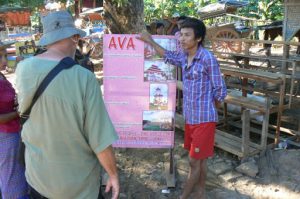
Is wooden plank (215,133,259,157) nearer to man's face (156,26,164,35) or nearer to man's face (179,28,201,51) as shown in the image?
man's face (179,28,201,51)

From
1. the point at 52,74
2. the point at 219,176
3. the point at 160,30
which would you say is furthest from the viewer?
the point at 160,30

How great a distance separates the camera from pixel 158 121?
372 cm

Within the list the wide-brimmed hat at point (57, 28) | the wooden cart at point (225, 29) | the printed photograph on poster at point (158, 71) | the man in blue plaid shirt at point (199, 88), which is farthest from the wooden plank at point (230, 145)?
the wooden cart at point (225, 29)

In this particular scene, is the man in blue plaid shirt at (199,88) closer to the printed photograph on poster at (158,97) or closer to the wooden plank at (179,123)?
the printed photograph on poster at (158,97)

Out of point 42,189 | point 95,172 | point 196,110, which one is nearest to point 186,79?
point 196,110

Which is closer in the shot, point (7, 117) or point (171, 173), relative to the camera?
point (7, 117)

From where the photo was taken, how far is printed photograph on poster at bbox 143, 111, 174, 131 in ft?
12.1

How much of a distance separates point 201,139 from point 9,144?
5.28ft

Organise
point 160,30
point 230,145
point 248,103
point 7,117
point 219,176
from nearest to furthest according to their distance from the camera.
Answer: point 7,117 → point 219,176 → point 248,103 → point 230,145 → point 160,30

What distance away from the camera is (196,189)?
3.54 metres

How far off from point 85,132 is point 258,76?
11.5ft

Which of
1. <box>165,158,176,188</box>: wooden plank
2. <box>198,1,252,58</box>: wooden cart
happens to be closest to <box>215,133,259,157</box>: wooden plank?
<box>165,158,176,188</box>: wooden plank

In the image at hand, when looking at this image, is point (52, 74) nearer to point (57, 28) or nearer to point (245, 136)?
point (57, 28)

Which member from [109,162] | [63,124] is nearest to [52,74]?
[63,124]
